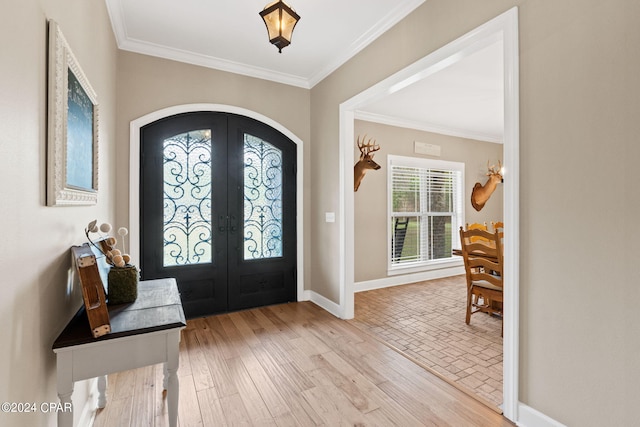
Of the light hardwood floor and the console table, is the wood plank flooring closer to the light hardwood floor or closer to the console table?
the light hardwood floor

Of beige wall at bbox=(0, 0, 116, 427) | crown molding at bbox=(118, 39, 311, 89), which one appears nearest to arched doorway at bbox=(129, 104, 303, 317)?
crown molding at bbox=(118, 39, 311, 89)

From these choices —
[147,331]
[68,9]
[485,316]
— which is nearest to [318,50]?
[68,9]

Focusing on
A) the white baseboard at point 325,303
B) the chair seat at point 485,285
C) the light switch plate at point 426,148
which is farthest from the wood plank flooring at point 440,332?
the light switch plate at point 426,148

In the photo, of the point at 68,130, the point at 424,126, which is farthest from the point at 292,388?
the point at 424,126

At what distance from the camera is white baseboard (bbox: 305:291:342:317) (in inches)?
138

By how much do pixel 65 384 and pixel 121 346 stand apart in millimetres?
212

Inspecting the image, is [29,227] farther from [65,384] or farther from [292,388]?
[292,388]

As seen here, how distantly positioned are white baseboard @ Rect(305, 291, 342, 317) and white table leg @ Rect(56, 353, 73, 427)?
256cm

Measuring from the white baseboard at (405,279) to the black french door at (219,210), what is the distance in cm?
126

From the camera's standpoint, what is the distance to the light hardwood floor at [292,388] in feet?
5.95

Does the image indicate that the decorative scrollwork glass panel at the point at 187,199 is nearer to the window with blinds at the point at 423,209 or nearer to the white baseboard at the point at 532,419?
the window with blinds at the point at 423,209

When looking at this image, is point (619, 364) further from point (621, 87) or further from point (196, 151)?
point (196, 151)

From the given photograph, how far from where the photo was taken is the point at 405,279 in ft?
16.7

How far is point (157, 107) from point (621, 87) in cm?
364
